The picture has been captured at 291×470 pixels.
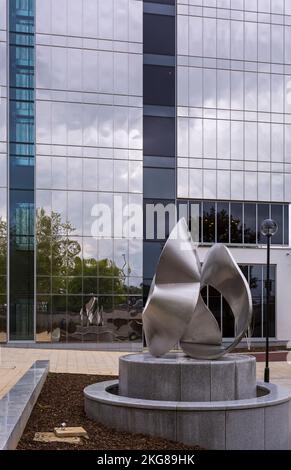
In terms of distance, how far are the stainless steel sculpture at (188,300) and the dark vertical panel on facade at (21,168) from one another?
2047cm

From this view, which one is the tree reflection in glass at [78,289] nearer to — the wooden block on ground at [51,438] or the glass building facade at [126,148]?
the glass building facade at [126,148]

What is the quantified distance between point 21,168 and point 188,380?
77.0ft

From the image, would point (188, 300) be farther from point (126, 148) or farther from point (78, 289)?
point (126, 148)

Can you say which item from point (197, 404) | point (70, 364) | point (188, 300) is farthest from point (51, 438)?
point (70, 364)

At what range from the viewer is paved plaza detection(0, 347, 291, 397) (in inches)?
798

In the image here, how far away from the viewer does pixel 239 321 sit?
13250 millimetres

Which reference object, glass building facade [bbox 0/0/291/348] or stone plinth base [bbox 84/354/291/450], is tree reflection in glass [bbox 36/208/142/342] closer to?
glass building facade [bbox 0/0/291/348]

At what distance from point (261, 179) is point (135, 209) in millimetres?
8245

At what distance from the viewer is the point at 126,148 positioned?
3453 cm

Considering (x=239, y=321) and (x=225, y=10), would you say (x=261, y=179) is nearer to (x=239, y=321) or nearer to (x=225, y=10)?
(x=225, y=10)

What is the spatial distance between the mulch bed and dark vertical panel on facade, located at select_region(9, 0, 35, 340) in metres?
16.8

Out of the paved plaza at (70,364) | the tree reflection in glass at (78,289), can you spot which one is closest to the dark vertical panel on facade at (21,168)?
the tree reflection in glass at (78,289)

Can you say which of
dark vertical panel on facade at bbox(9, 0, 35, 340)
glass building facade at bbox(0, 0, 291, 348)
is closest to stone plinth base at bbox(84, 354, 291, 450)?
dark vertical panel on facade at bbox(9, 0, 35, 340)

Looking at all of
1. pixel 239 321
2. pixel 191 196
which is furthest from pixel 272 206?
pixel 239 321
